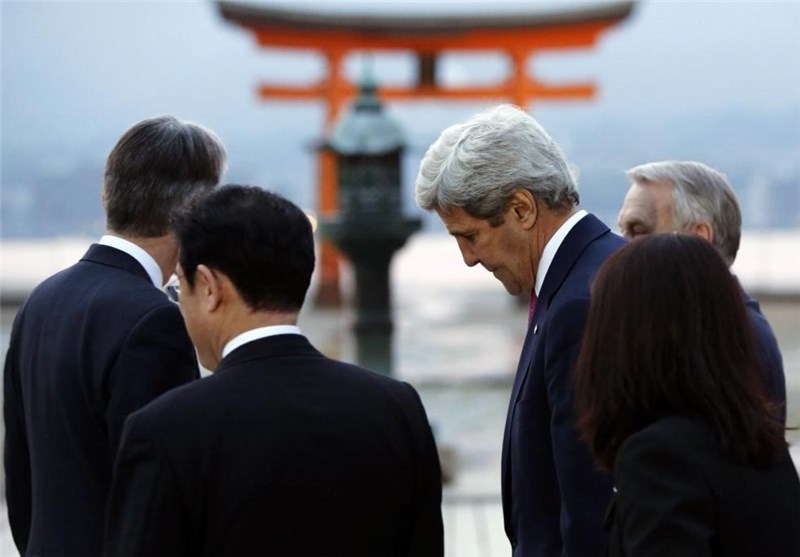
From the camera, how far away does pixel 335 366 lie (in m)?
1.45

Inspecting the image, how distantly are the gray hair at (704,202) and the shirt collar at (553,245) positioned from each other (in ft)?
1.79

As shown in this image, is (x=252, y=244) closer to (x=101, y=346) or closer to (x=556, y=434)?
(x=101, y=346)

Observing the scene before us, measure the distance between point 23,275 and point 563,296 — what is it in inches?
613

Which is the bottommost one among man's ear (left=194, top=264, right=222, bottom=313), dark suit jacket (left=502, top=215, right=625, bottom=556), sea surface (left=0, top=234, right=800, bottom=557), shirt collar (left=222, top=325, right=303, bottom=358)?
sea surface (left=0, top=234, right=800, bottom=557)

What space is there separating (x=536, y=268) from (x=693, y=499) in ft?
2.04

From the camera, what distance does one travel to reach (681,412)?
4.66 ft

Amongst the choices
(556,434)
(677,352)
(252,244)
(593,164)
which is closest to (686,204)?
(556,434)

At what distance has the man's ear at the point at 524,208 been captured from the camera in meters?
1.84

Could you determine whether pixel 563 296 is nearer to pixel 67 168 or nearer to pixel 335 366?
pixel 335 366

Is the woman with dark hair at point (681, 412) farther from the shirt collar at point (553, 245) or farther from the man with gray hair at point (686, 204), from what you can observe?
the man with gray hair at point (686, 204)

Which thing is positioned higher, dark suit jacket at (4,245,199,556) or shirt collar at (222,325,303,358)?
shirt collar at (222,325,303,358)

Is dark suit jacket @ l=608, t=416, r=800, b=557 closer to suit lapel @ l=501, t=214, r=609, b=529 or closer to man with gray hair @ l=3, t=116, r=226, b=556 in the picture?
suit lapel @ l=501, t=214, r=609, b=529

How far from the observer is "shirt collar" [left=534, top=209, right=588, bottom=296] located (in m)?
1.86

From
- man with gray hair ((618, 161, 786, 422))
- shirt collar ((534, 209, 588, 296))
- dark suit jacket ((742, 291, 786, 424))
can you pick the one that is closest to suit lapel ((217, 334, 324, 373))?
shirt collar ((534, 209, 588, 296))
